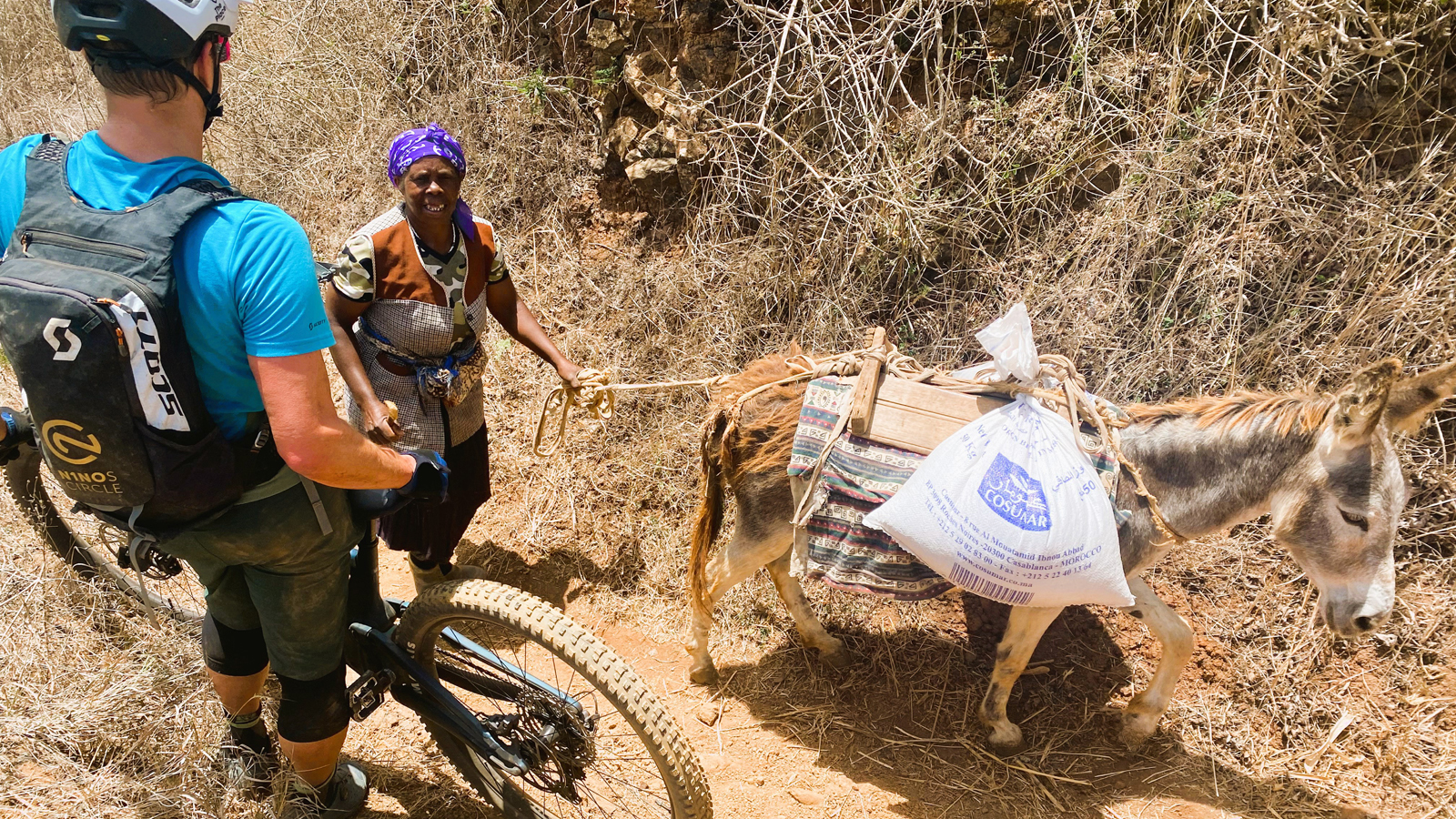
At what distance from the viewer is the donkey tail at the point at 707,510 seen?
10.9ft

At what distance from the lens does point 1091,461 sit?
9.04ft

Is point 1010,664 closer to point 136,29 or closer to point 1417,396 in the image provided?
point 1417,396

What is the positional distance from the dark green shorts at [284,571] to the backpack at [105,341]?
23 centimetres

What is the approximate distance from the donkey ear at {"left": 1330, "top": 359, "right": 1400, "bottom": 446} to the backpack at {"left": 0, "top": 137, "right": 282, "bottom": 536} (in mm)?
3162

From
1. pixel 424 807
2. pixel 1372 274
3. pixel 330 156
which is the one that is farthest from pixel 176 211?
pixel 330 156

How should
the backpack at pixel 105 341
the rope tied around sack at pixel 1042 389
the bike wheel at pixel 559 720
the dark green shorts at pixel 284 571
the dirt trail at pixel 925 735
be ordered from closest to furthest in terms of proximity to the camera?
the backpack at pixel 105 341
the dark green shorts at pixel 284 571
the bike wheel at pixel 559 720
the rope tied around sack at pixel 1042 389
the dirt trail at pixel 925 735

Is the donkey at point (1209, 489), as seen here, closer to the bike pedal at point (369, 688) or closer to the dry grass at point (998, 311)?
the dry grass at point (998, 311)

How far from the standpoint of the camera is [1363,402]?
8.28ft

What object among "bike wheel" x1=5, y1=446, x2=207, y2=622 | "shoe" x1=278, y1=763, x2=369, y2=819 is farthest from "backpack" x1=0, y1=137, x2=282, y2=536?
"bike wheel" x1=5, y1=446, x2=207, y2=622

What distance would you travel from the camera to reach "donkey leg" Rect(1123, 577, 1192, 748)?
3102 millimetres

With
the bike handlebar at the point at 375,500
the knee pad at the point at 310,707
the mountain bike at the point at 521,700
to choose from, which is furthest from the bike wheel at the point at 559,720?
the bike handlebar at the point at 375,500

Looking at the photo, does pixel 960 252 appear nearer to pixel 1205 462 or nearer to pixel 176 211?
pixel 1205 462

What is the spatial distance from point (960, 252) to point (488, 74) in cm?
373

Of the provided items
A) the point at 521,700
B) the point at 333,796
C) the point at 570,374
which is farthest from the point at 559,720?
the point at 570,374
